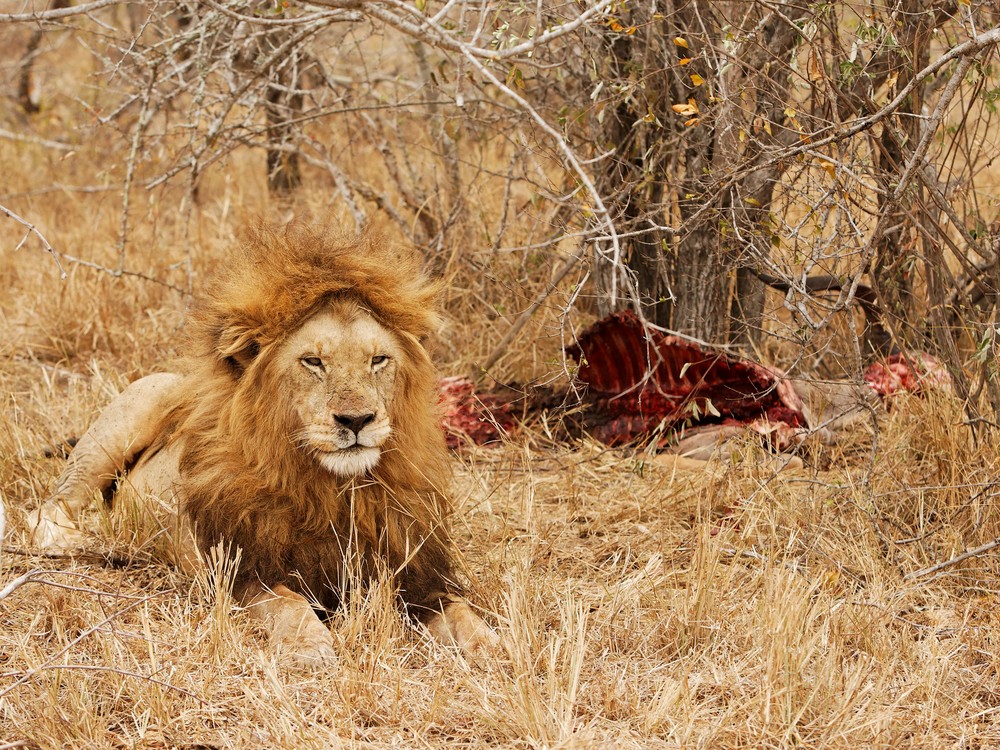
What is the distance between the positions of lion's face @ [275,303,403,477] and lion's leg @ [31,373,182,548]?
1.10m

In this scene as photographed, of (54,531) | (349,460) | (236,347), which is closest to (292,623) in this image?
(349,460)

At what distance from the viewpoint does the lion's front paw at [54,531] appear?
159 inches

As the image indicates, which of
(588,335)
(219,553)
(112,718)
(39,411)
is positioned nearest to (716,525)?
(588,335)

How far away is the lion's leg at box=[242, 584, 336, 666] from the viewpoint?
3172mm

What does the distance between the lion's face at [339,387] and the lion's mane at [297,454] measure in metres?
0.05

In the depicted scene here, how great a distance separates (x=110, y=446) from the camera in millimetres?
4328

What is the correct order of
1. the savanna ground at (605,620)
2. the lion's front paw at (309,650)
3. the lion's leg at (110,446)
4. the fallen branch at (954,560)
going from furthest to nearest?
the lion's leg at (110,446)
the fallen branch at (954,560)
the lion's front paw at (309,650)
the savanna ground at (605,620)

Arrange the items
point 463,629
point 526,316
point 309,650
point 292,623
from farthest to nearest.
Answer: point 526,316
point 463,629
point 292,623
point 309,650

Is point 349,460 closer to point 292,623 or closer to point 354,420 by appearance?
point 354,420

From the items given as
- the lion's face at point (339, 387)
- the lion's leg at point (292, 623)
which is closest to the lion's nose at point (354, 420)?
the lion's face at point (339, 387)

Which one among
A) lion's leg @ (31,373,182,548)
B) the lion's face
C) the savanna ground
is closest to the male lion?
the lion's face

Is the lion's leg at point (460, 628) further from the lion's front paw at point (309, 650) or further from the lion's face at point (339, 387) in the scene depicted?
the lion's face at point (339, 387)

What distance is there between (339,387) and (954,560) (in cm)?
187

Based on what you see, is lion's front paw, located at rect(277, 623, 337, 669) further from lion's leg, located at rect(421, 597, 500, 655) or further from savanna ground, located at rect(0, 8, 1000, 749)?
lion's leg, located at rect(421, 597, 500, 655)
